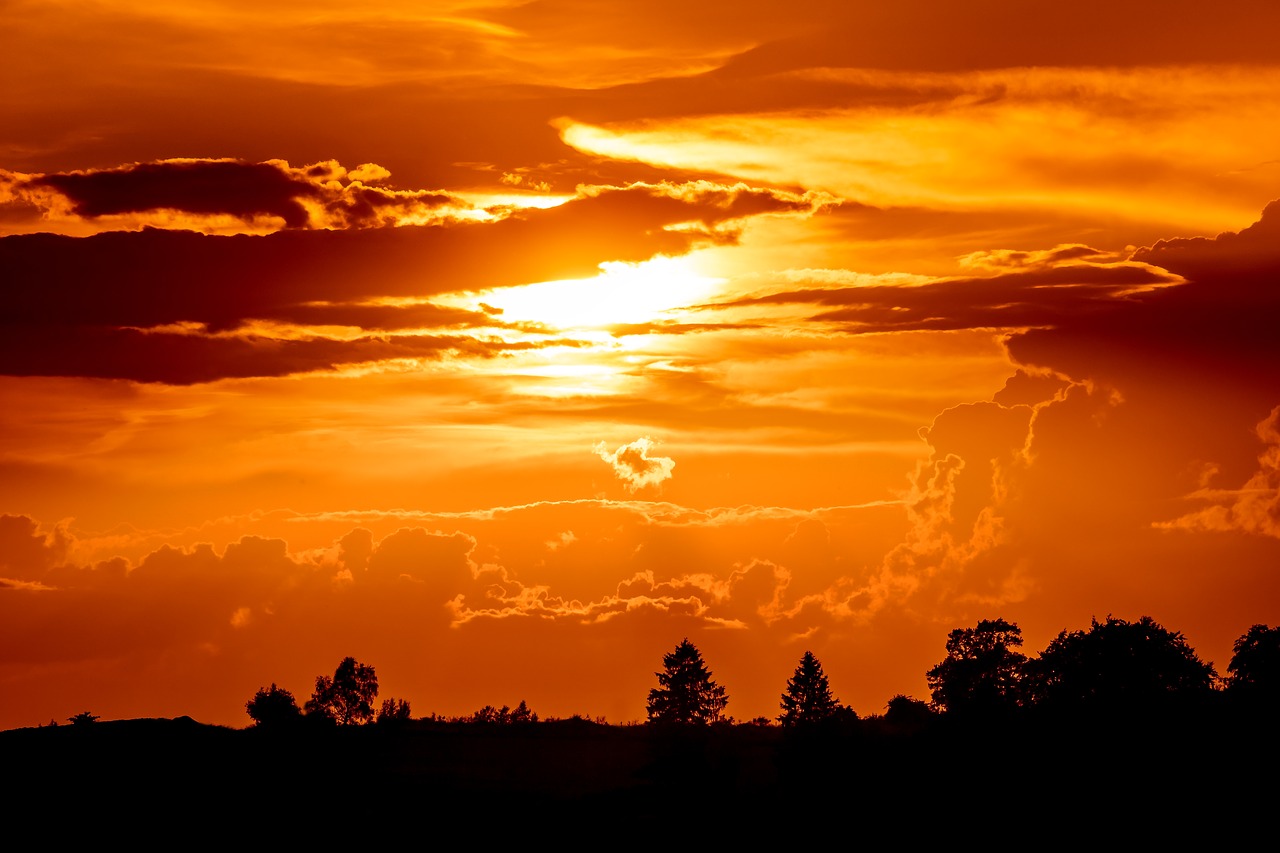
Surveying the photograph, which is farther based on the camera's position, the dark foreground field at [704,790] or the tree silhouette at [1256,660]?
the tree silhouette at [1256,660]

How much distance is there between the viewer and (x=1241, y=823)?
4407 inches

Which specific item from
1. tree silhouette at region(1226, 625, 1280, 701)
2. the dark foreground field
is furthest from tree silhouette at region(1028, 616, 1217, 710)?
the dark foreground field

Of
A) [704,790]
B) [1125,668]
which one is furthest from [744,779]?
[1125,668]

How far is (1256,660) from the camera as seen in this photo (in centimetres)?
19250

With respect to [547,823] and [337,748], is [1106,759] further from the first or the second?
[337,748]

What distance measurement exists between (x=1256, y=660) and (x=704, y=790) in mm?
94305

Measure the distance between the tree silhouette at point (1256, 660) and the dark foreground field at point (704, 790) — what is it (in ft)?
153

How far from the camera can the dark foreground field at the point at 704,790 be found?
117438 mm

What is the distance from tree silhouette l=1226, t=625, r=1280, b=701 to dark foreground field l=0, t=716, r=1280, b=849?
46.6 m

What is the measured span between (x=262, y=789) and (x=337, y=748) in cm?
2348

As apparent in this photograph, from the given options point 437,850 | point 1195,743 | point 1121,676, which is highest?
point 1121,676

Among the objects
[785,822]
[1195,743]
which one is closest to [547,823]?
[785,822]

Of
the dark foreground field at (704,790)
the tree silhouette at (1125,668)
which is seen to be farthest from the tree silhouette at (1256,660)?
the dark foreground field at (704,790)

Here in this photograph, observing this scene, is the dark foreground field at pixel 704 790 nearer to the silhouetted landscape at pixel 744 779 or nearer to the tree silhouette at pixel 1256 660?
the silhouetted landscape at pixel 744 779
